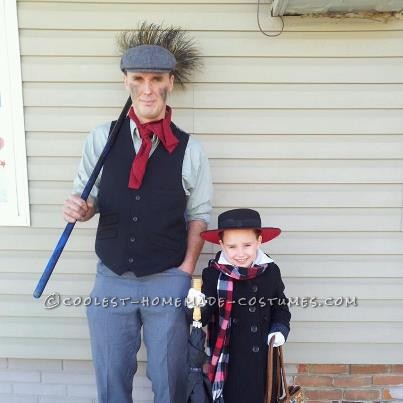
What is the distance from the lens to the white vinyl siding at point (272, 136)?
226cm

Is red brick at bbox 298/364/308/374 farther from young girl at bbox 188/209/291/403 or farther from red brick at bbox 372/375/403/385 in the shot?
young girl at bbox 188/209/291/403

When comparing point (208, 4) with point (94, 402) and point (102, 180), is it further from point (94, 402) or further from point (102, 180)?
point (94, 402)

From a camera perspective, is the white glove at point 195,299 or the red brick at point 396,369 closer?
the white glove at point 195,299

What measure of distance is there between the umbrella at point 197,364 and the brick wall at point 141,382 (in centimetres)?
77

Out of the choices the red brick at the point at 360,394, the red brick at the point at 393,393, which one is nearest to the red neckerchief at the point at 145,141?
the red brick at the point at 360,394

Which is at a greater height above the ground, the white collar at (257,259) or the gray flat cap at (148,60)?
the gray flat cap at (148,60)

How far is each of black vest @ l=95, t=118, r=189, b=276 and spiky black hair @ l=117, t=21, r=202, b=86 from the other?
460 mm

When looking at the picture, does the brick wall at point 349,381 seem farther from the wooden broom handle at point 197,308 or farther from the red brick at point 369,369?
the wooden broom handle at point 197,308

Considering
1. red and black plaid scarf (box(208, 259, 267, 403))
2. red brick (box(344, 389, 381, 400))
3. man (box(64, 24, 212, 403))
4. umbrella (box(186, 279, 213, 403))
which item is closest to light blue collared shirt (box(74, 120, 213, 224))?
man (box(64, 24, 212, 403))

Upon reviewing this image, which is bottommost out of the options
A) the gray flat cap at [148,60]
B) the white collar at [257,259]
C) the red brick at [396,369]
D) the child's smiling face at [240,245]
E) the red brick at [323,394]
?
the red brick at [323,394]

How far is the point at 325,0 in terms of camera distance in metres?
1.98

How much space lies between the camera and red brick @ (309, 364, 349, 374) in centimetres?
255

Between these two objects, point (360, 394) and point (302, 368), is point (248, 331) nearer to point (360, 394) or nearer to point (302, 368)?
point (302, 368)

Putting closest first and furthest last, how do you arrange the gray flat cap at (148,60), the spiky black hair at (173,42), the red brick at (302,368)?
the gray flat cap at (148,60) < the spiky black hair at (173,42) < the red brick at (302,368)
